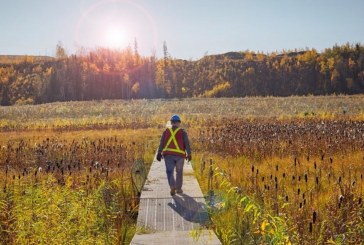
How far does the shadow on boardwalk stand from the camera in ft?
26.1

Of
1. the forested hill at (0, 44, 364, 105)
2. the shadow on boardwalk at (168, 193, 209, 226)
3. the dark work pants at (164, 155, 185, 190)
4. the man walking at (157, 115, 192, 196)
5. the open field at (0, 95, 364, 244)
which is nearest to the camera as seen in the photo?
the open field at (0, 95, 364, 244)

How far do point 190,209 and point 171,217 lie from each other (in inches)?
23.5

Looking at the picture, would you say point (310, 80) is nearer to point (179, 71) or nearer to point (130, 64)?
point (179, 71)

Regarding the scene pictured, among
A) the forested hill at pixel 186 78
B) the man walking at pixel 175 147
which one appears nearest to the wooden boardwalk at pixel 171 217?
the man walking at pixel 175 147

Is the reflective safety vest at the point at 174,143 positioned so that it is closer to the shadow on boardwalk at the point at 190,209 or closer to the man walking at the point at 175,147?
the man walking at the point at 175,147

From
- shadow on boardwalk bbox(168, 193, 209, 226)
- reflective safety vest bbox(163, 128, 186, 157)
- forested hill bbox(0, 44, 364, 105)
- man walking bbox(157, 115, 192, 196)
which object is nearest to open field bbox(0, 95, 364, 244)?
shadow on boardwalk bbox(168, 193, 209, 226)

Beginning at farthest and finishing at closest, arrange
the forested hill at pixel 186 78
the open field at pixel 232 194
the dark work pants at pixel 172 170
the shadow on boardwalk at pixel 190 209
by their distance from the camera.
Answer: the forested hill at pixel 186 78
the dark work pants at pixel 172 170
the shadow on boardwalk at pixel 190 209
the open field at pixel 232 194

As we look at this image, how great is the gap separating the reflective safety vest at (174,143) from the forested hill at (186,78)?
97.2 metres

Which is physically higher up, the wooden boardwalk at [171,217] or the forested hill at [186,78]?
the forested hill at [186,78]

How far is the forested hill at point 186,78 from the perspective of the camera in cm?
11456

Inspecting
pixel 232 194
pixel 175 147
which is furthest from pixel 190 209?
pixel 175 147

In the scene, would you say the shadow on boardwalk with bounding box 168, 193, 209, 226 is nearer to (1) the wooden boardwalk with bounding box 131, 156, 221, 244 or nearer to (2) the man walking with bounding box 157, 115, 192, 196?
(1) the wooden boardwalk with bounding box 131, 156, 221, 244

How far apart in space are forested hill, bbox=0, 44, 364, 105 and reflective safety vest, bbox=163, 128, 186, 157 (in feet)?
319

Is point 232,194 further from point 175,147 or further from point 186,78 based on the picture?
point 186,78
